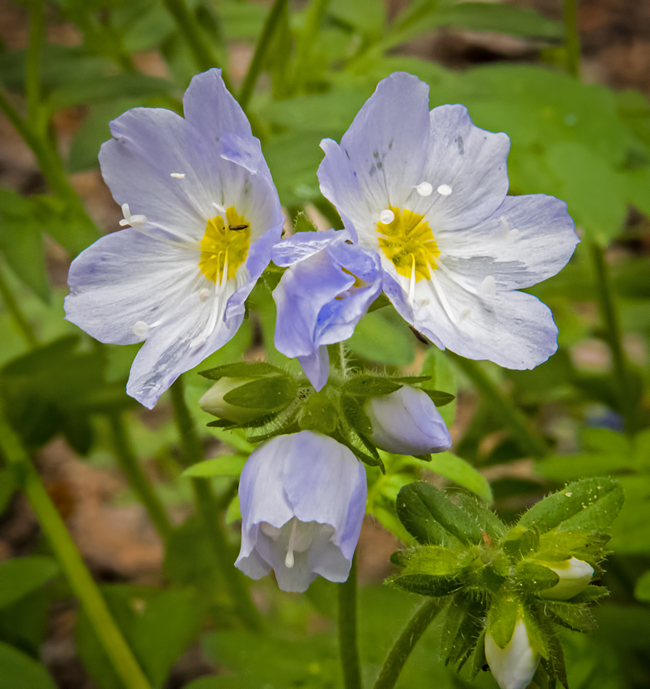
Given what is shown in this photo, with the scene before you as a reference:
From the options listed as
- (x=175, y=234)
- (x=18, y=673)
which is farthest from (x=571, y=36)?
(x=18, y=673)

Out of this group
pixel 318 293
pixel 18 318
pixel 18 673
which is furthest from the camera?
pixel 18 318

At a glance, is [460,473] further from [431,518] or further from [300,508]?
[300,508]

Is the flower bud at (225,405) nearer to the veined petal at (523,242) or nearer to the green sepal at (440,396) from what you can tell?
the green sepal at (440,396)

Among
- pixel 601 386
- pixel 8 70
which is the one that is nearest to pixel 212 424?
pixel 8 70

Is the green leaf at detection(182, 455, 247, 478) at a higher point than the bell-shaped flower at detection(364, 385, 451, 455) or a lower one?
lower

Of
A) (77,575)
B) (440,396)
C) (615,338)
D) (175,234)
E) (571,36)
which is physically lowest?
(615,338)

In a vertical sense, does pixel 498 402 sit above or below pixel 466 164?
below

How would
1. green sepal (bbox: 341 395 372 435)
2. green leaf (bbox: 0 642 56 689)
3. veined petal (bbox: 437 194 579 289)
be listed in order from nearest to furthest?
green sepal (bbox: 341 395 372 435) < veined petal (bbox: 437 194 579 289) < green leaf (bbox: 0 642 56 689)

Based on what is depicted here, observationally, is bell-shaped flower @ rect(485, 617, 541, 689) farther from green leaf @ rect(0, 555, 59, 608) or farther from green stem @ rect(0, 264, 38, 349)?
green stem @ rect(0, 264, 38, 349)

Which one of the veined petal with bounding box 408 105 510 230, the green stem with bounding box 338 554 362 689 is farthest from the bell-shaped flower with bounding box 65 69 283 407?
the green stem with bounding box 338 554 362 689
